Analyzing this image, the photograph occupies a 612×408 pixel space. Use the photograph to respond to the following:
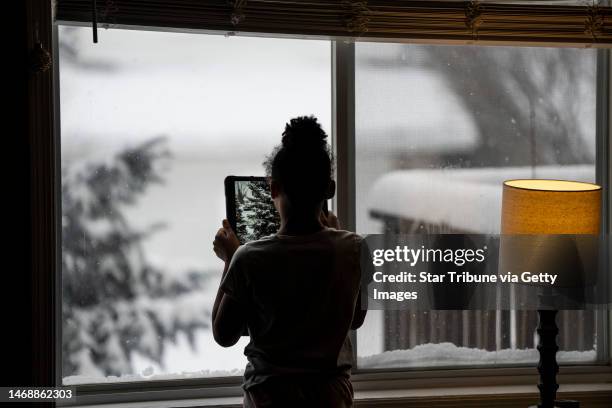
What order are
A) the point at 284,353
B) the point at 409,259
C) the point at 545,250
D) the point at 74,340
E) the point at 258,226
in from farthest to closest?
the point at 409,259, the point at 74,340, the point at 545,250, the point at 258,226, the point at 284,353

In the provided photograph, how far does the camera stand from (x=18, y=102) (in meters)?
2.02

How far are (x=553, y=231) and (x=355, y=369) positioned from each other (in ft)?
2.64

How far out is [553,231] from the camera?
6.82 ft

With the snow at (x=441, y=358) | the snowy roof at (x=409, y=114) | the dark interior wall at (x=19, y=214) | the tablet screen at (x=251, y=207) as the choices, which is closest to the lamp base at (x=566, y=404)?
the snow at (x=441, y=358)

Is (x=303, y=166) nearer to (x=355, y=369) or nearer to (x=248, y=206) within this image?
(x=248, y=206)

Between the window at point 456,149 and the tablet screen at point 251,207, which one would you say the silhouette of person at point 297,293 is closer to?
the tablet screen at point 251,207

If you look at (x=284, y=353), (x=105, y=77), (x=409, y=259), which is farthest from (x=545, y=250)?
(x=105, y=77)

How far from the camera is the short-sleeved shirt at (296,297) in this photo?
1553mm

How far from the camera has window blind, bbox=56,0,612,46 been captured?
2.10m

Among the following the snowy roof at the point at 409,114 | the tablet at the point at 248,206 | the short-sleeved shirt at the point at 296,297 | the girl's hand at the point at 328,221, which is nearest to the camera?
the short-sleeved shirt at the point at 296,297

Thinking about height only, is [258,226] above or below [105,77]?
below

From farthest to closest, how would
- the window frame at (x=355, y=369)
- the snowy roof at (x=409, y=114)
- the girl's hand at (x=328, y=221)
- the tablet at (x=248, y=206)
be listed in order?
the snowy roof at (x=409, y=114) < the window frame at (x=355, y=369) < the tablet at (x=248, y=206) < the girl's hand at (x=328, y=221)

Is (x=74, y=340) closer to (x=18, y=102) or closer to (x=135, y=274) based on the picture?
(x=135, y=274)

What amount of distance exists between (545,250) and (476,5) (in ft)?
2.60
